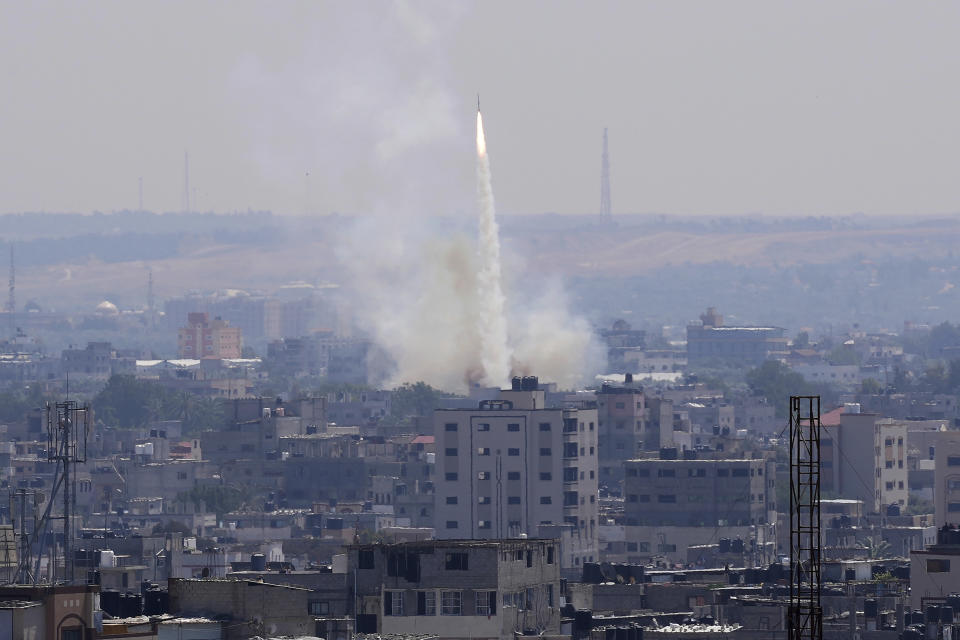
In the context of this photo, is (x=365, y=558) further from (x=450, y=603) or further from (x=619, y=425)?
(x=619, y=425)

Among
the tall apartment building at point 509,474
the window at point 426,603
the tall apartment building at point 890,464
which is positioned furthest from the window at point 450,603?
the tall apartment building at point 890,464

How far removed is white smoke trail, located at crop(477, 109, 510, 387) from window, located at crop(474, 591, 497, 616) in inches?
3584

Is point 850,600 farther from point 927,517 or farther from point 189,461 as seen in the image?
point 189,461

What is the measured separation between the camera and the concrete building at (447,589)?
2940 inches

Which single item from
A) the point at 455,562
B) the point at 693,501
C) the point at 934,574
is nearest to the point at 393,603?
the point at 455,562

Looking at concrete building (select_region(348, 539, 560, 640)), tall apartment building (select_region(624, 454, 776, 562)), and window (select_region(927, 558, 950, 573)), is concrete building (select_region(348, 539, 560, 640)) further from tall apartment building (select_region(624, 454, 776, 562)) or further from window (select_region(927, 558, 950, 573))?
tall apartment building (select_region(624, 454, 776, 562))

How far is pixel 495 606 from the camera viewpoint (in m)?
75.4

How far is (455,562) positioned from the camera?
75.6 m

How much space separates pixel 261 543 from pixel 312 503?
41.9 meters

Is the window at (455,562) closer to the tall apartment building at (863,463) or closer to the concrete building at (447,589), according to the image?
the concrete building at (447,589)

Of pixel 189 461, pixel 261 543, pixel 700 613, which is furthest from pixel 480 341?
pixel 700 613

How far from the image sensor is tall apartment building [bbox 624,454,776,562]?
149375mm

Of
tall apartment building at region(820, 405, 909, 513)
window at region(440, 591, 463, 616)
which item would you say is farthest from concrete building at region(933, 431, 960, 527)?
window at region(440, 591, 463, 616)

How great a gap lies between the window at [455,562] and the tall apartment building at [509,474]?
66.3 metres
